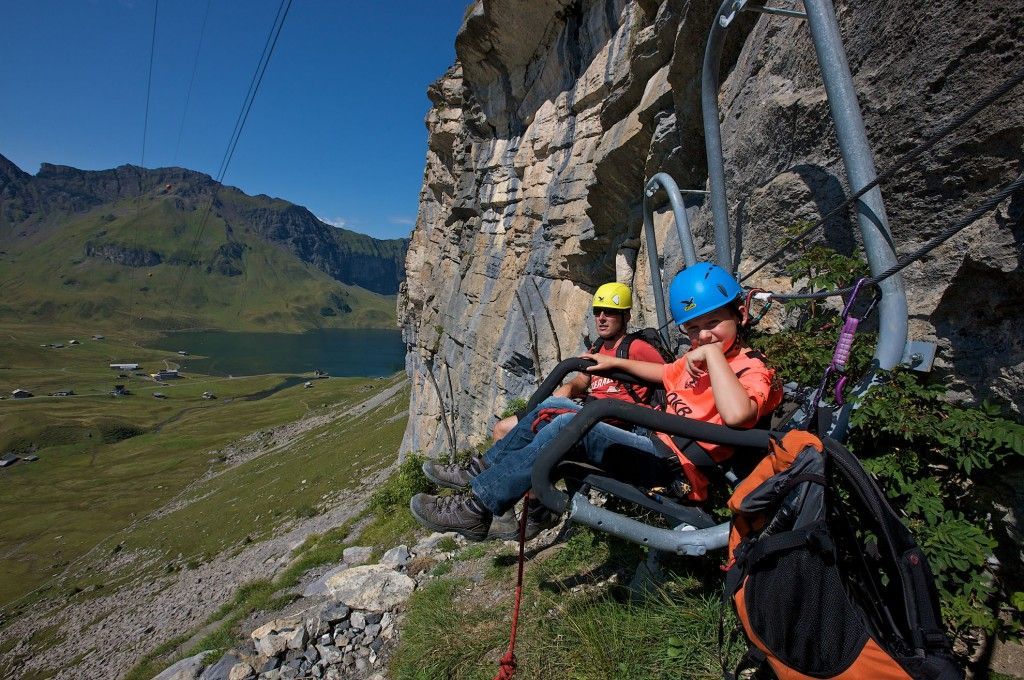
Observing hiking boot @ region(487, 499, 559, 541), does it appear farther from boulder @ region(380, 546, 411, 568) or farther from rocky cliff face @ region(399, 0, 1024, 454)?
boulder @ region(380, 546, 411, 568)

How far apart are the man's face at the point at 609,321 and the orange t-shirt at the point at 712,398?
5.99 ft

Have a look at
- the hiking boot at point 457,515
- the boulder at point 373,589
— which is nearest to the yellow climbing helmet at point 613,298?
the hiking boot at point 457,515

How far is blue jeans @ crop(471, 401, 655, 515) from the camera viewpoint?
10.8 feet

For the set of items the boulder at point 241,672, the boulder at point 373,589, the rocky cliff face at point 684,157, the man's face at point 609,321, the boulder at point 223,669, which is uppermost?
the rocky cliff face at point 684,157

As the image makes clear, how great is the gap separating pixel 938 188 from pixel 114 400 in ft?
484

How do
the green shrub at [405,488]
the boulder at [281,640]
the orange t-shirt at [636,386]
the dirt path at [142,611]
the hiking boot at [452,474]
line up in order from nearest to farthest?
the orange t-shirt at [636,386] → the hiking boot at [452,474] → the boulder at [281,640] → the green shrub at [405,488] → the dirt path at [142,611]

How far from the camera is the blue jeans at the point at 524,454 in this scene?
328cm

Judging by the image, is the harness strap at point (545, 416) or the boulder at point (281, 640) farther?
the boulder at point (281, 640)

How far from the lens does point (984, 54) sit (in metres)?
3.03

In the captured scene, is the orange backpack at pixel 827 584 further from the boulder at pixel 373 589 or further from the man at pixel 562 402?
the boulder at pixel 373 589

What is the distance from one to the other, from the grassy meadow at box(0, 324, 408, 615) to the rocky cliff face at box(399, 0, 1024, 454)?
22478 mm

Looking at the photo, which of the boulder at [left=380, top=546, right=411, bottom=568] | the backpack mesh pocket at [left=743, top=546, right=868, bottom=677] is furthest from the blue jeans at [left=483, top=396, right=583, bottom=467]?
the boulder at [left=380, top=546, right=411, bottom=568]

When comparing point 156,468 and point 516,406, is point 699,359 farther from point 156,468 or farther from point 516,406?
point 156,468

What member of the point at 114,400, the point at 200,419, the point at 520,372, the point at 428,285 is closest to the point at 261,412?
the point at 200,419
